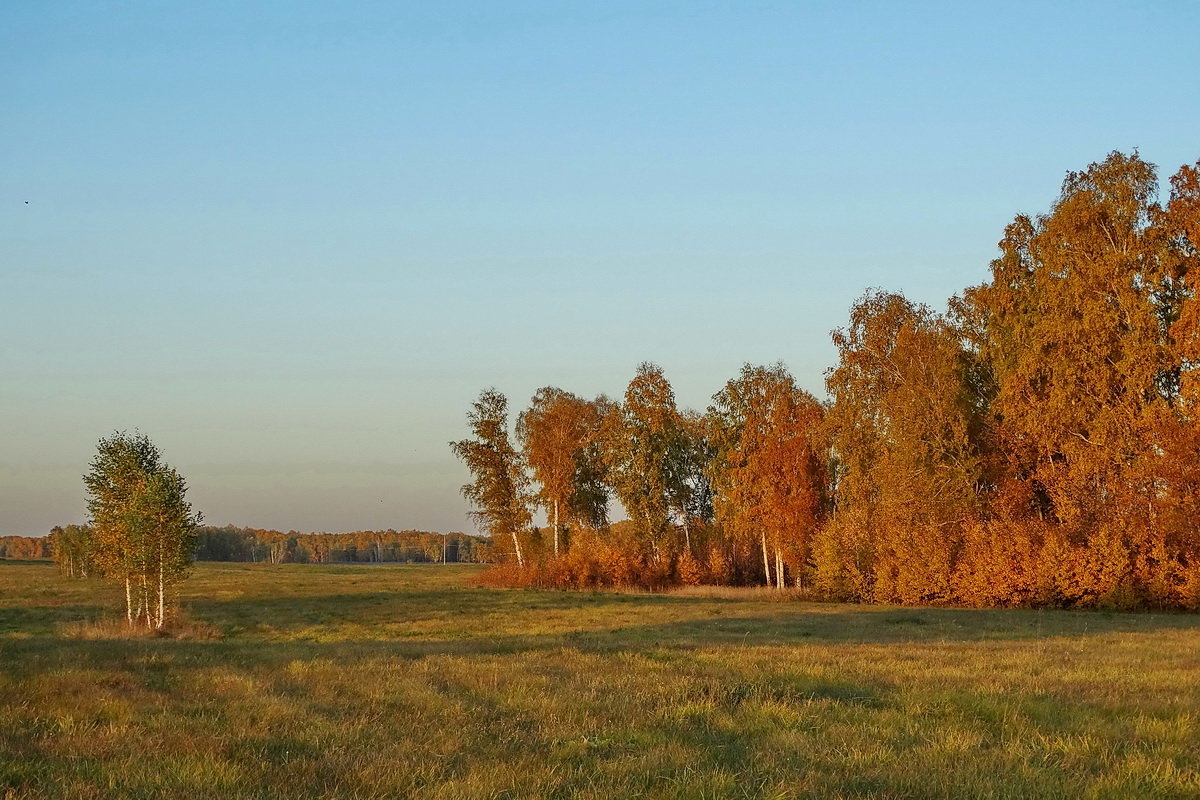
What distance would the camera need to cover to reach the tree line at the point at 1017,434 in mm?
40250

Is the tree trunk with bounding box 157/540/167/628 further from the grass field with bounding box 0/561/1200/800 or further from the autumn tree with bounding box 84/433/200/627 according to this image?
the grass field with bounding box 0/561/1200/800

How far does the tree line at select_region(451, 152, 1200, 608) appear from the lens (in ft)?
132

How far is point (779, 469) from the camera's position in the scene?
58.4m

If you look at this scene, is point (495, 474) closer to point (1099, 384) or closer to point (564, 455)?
point (564, 455)

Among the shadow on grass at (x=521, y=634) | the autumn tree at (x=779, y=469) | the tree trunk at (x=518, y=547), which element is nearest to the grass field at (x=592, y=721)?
the shadow on grass at (x=521, y=634)

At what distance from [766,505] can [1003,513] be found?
51.4 ft

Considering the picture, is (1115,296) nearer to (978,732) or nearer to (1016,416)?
(1016,416)

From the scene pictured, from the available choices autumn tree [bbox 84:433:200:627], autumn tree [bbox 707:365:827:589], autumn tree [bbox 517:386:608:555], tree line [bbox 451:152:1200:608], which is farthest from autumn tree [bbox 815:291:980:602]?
autumn tree [bbox 84:433:200:627]

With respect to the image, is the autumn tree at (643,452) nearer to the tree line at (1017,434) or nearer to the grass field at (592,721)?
the tree line at (1017,434)

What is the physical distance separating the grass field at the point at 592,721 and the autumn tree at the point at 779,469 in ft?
117

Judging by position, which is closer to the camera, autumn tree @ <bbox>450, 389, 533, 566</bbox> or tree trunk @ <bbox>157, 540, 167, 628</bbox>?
tree trunk @ <bbox>157, 540, 167, 628</bbox>

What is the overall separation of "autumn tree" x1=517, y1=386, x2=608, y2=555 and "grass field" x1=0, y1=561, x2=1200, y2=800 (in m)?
52.9

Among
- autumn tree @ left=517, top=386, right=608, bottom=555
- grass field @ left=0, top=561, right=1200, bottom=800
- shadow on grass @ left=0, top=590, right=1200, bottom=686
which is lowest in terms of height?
shadow on grass @ left=0, top=590, right=1200, bottom=686

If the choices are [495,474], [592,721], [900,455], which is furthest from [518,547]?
[592,721]
